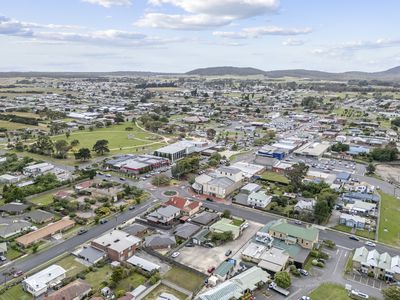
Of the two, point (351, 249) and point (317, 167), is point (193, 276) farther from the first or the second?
point (317, 167)

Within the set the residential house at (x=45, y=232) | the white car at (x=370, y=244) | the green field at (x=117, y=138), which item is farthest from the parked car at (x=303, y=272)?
the green field at (x=117, y=138)

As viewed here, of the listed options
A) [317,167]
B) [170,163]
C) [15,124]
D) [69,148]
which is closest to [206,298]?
[170,163]

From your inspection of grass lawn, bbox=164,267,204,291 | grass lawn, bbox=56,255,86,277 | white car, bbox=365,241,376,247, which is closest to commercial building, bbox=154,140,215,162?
grass lawn, bbox=56,255,86,277

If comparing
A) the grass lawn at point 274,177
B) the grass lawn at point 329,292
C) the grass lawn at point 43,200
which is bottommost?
the grass lawn at point 329,292

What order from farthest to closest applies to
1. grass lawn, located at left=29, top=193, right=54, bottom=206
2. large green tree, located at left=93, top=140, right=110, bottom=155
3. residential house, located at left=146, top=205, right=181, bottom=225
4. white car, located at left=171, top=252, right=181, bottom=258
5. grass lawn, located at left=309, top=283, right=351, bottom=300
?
large green tree, located at left=93, top=140, right=110, bottom=155 < grass lawn, located at left=29, top=193, right=54, bottom=206 < residential house, located at left=146, top=205, right=181, bottom=225 < white car, located at left=171, top=252, right=181, bottom=258 < grass lawn, located at left=309, top=283, right=351, bottom=300

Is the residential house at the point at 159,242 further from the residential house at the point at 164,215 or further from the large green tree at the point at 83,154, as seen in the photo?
the large green tree at the point at 83,154

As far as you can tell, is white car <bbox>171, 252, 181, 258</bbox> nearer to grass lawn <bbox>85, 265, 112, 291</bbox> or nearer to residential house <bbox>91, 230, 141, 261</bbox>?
residential house <bbox>91, 230, 141, 261</bbox>
